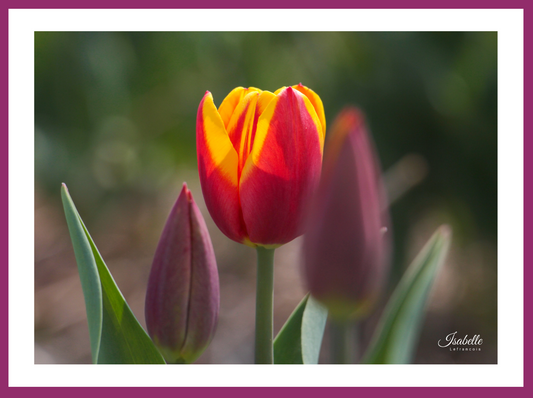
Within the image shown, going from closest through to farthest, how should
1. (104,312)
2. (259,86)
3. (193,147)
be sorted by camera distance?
(104,312) → (259,86) → (193,147)

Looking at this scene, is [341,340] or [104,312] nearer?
[341,340]

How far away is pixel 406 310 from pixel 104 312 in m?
0.21

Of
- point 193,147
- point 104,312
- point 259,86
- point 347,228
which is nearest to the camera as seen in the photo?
point 347,228

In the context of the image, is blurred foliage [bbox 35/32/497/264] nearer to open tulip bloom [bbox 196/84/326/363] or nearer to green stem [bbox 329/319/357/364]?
open tulip bloom [bbox 196/84/326/363]

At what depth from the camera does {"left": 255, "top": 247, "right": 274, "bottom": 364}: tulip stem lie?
0.34 m

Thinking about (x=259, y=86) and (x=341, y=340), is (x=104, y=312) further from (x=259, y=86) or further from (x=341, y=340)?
(x=259, y=86)

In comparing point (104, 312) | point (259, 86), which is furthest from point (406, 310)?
point (259, 86)

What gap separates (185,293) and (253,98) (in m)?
0.14

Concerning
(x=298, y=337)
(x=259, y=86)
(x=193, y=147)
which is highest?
(x=259, y=86)

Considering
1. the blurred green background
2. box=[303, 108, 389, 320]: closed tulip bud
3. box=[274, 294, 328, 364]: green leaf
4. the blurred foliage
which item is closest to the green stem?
box=[303, 108, 389, 320]: closed tulip bud

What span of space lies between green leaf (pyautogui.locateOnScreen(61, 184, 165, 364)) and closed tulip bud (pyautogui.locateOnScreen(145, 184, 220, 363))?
0.04m

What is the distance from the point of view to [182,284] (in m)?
0.32

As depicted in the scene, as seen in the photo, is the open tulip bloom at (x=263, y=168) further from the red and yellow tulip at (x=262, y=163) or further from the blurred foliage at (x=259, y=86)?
the blurred foliage at (x=259, y=86)

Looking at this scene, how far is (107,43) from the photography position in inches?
58.4
